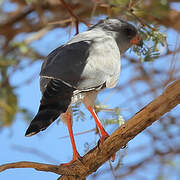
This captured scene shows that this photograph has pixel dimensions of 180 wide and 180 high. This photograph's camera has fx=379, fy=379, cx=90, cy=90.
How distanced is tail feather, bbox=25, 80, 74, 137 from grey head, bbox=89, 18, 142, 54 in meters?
1.23

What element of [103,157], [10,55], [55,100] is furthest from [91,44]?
Result: [10,55]

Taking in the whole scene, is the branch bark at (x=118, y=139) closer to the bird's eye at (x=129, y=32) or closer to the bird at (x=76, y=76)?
the bird at (x=76, y=76)

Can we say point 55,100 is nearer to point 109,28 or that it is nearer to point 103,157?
point 103,157

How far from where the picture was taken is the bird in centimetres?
251

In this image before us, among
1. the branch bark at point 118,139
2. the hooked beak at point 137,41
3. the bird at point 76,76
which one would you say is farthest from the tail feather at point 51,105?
the hooked beak at point 137,41

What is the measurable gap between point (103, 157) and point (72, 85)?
1.80ft

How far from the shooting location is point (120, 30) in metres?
3.74

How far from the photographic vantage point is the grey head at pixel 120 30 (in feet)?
12.1

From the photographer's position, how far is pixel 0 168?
249 centimetres

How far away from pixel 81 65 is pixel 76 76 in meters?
0.16

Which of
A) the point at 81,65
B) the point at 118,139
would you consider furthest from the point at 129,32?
the point at 118,139

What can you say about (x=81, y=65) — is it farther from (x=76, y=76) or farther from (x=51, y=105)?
(x=51, y=105)

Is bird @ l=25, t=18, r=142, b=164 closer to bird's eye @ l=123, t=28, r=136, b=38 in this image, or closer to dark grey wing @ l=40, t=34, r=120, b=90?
dark grey wing @ l=40, t=34, r=120, b=90

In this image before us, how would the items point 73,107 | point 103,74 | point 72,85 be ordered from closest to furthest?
point 72,85, point 103,74, point 73,107
